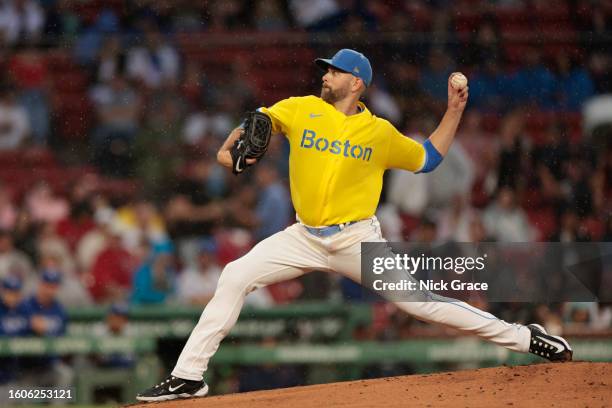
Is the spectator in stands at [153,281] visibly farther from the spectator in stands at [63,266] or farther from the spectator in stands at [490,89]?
the spectator in stands at [490,89]

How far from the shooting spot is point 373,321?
893 centimetres

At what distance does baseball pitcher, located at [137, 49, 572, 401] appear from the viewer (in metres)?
5.52

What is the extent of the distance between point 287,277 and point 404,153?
0.89m

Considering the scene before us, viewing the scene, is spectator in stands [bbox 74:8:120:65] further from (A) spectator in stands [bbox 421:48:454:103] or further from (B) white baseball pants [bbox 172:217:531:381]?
(B) white baseball pants [bbox 172:217:531:381]

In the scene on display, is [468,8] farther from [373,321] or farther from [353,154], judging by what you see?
[353,154]

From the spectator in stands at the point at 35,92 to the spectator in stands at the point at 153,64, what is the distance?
891 mm

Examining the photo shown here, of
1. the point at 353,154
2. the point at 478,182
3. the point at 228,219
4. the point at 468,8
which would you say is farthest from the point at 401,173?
the point at 353,154

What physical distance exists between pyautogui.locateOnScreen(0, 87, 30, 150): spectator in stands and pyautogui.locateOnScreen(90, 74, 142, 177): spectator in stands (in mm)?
727

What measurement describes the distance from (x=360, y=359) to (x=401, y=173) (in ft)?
7.18

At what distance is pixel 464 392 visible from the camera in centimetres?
549

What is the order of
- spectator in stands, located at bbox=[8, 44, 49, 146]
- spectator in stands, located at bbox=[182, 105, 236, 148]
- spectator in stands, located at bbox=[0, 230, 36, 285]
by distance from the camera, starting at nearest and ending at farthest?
spectator in stands, located at bbox=[0, 230, 36, 285] → spectator in stands, located at bbox=[182, 105, 236, 148] → spectator in stands, located at bbox=[8, 44, 49, 146]

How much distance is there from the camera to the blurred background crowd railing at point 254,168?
9141 millimetres

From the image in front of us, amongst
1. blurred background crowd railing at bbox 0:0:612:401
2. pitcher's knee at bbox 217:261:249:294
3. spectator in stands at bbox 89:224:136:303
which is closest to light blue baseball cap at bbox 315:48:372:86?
pitcher's knee at bbox 217:261:249:294

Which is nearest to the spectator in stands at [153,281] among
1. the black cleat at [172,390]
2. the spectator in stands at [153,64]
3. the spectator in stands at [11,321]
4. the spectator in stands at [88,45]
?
the spectator in stands at [11,321]
